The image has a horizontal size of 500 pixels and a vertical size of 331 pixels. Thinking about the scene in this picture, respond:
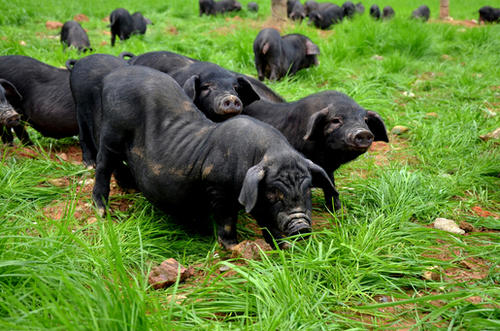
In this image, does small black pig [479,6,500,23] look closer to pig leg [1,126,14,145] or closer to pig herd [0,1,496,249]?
pig herd [0,1,496,249]

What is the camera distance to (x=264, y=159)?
3.00 meters

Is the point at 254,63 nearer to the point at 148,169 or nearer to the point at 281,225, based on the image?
the point at 148,169

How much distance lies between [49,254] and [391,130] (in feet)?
15.4

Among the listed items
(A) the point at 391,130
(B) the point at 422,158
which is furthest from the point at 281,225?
(A) the point at 391,130

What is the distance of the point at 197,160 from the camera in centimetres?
335

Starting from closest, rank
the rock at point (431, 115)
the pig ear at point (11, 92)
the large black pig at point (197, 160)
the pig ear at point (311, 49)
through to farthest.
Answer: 1. the large black pig at point (197, 160)
2. the pig ear at point (11, 92)
3. the rock at point (431, 115)
4. the pig ear at point (311, 49)

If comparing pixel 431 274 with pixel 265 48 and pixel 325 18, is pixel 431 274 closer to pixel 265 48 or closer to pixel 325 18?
pixel 265 48

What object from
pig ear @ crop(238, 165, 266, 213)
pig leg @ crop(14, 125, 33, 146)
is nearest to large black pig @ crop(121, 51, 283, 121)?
pig ear @ crop(238, 165, 266, 213)

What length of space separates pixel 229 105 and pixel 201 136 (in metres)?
0.97

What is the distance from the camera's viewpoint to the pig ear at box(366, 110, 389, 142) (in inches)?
168

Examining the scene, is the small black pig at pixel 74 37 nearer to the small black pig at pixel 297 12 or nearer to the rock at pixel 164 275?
the rock at pixel 164 275

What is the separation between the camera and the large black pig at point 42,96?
206 inches

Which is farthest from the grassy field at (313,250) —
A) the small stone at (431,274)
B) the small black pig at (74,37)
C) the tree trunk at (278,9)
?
the tree trunk at (278,9)

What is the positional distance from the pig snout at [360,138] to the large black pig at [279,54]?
165 inches
